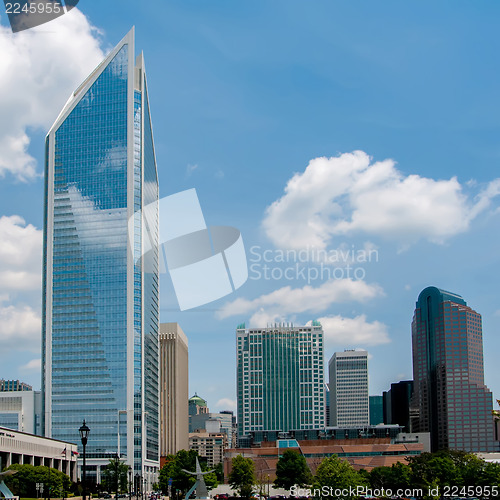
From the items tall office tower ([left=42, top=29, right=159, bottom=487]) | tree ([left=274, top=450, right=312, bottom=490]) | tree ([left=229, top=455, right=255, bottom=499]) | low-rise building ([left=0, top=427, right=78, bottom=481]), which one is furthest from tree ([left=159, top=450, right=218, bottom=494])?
tall office tower ([left=42, top=29, right=159, bottom=487])

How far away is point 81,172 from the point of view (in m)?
184

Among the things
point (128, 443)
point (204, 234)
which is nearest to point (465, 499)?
point (204, 234)

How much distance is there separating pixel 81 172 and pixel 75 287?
91.7 feet

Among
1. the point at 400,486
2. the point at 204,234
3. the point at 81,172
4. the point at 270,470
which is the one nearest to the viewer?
the point at 204,234

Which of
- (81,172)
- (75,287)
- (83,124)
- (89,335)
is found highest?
(83,124)

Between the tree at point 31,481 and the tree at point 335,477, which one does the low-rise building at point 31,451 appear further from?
the tree at point 335,477

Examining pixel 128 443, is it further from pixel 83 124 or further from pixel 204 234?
pixel 204 234

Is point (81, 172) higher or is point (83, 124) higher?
point (83, 124)

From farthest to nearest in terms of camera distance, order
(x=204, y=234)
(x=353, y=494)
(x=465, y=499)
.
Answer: (x=204, y=234)
(x=465, y=499)
(x=353, y=494)

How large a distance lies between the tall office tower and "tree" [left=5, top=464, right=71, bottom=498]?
70.6 metres

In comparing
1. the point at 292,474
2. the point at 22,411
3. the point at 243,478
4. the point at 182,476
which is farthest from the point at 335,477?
the point at 22,411

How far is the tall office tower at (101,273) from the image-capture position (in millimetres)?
176250

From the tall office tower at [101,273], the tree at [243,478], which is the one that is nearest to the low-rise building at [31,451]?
the tall office tower at [101,273]

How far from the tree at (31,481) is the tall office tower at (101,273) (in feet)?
232
